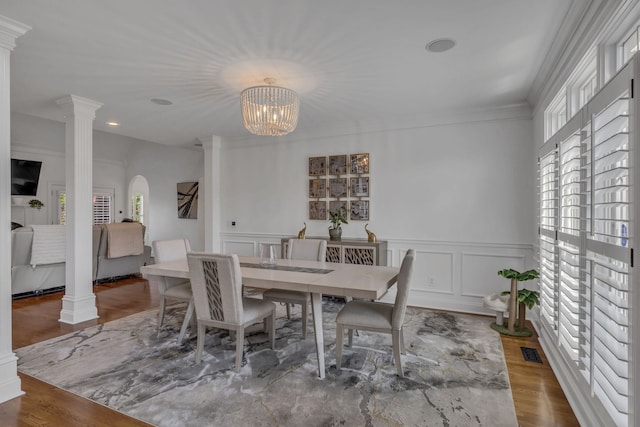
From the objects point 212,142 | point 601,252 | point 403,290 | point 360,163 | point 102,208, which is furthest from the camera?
point 102,208

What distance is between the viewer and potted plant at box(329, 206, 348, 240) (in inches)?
183

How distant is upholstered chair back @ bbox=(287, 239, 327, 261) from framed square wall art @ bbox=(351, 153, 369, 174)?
150 centimetres

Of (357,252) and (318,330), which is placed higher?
(357,252)

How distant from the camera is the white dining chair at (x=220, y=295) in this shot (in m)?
2.47

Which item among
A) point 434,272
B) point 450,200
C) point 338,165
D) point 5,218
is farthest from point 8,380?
point 450,200

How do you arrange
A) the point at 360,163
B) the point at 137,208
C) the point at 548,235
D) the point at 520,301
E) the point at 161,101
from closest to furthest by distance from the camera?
1. the point at 548,235
2. the point at 520,301
3. the point at 161,101
4. the point at 360,163
5. the point at 137,208

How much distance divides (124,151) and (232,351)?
754 cm

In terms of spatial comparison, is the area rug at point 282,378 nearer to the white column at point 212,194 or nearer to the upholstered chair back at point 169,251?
the upholstered chair back at point 169,251

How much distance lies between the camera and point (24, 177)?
691cm

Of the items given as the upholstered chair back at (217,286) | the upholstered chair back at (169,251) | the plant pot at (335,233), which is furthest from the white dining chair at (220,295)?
the plant pot at (335,233)

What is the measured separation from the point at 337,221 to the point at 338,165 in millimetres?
829

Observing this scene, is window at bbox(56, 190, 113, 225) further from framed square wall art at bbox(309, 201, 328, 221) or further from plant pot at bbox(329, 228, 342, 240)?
plant pot at bbox(329, 228, 342, 240)

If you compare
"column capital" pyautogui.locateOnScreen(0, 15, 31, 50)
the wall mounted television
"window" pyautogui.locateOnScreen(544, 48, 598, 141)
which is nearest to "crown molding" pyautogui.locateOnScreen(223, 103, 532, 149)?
"window" pyautogui.locateOnScreen(544, 48, 598, 141)

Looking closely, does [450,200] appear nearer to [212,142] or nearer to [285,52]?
[285,52]
